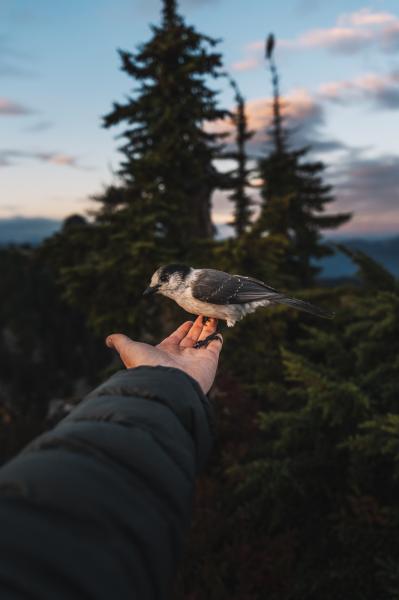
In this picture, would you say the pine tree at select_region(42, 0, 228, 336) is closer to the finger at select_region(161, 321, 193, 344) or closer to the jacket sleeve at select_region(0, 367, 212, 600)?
the finger at select_region(161, 321, 193, 344)

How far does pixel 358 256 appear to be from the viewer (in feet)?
28.7

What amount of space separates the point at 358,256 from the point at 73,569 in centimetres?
859

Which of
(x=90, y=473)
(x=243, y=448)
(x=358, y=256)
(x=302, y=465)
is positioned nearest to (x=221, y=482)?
(x=243, y=448)

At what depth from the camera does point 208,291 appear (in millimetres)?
4453

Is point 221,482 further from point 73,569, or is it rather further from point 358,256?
point 73,569

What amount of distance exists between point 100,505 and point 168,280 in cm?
345

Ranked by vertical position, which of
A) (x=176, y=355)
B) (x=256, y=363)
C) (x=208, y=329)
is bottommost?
(x=256, y=363)

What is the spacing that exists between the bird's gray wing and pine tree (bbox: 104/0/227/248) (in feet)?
22.6

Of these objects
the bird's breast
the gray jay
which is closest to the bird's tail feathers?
the gray jay

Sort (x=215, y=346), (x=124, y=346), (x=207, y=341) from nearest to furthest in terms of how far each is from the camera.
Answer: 1. (x=124, y=346)
2. (x=215, y=346)
3. (x=207, y=341)

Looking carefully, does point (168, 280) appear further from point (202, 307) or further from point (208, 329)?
point (208, 329)

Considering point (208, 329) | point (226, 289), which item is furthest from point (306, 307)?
point (208, 329)

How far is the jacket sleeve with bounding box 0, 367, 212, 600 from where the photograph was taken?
993 millimetres

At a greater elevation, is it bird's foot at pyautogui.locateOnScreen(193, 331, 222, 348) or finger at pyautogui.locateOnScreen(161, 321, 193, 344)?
finger at pyautogui.locateOnScreen(161, 321, 193, 344)
